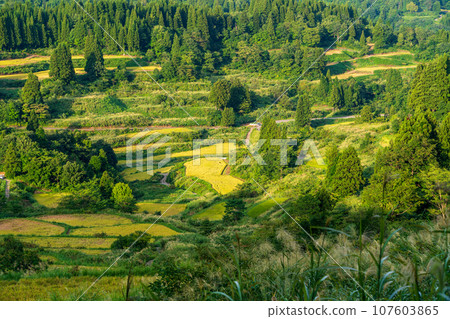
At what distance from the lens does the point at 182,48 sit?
49.5 m

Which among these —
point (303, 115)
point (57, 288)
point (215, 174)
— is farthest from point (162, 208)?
point (303, 115)

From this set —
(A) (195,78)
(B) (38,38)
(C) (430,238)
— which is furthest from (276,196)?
(B) (38,38)

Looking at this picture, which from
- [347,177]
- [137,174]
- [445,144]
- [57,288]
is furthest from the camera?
[137,174]

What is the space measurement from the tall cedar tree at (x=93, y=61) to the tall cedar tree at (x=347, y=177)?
31.7 meters

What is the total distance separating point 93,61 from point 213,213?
30270 millimetres

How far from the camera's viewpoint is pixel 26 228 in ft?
56.9

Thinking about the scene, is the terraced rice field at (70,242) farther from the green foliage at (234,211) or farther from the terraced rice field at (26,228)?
the green foliage at (234,211)

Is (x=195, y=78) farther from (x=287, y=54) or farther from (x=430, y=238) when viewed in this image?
(x=430, y=238)

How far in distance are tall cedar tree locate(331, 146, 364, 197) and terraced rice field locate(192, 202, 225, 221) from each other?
16.0 ft

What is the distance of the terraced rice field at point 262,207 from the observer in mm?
16016

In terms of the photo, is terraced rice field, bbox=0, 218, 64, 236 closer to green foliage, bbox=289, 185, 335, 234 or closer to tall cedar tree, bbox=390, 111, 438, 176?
green foliage, bbox=289, 185, 335, 234

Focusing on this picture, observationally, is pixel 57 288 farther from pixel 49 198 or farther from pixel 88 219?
pixel 49 198

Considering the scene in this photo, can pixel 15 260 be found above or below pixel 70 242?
above

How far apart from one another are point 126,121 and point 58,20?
24.8m
